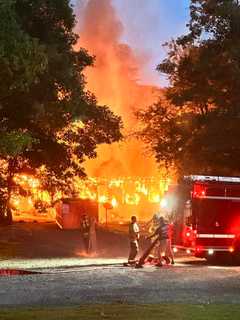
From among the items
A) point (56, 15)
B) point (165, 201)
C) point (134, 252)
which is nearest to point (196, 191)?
point (165, 201)

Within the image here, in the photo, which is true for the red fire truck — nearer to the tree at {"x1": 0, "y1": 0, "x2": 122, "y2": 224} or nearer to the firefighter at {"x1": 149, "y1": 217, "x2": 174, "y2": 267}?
the firefighter at {"x1": 149, "y1": 217, "x2": 174, "y2": 267}

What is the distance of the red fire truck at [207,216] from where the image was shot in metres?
23.7

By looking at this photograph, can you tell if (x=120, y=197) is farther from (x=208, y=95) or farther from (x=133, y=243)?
(x=133, y=243)

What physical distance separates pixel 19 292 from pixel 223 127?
20.2m

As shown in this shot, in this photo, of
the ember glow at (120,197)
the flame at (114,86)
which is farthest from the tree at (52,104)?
the flame at (114,86)

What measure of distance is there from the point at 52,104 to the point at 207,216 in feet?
29.0

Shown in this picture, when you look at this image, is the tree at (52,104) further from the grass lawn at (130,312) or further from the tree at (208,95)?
the grass lawn at (130,312)

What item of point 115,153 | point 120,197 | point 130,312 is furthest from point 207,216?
point 115,153

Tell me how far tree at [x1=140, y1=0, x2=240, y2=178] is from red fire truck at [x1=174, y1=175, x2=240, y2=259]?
9.79 m

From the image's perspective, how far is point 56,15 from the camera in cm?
2898

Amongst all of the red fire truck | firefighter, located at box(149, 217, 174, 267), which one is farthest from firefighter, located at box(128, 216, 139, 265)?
the red fire truck

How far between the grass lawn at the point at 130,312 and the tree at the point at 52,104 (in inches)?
336

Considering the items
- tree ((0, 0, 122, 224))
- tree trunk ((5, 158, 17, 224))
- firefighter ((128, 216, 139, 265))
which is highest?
tree ((0, 0, 122, 224))

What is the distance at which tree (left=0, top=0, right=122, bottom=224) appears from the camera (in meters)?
26.4
